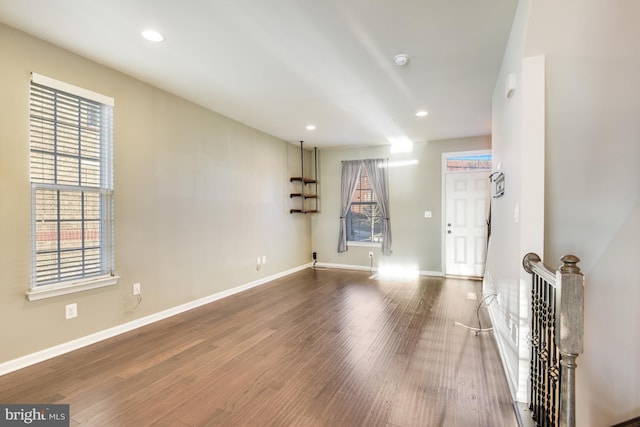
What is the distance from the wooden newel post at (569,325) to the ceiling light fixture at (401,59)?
7.04ft

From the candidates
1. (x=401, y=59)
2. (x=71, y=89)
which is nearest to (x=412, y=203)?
(x=401, y=59)

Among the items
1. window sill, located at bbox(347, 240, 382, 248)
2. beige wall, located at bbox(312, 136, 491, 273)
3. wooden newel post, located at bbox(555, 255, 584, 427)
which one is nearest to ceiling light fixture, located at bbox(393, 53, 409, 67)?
wooden newel post, located at bbox(555, 255, 584, 427)

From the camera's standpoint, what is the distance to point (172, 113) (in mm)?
3549

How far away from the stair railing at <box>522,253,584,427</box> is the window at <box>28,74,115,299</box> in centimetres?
346

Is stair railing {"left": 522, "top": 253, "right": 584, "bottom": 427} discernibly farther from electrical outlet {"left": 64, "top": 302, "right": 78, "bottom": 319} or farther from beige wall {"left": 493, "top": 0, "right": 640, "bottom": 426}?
electrical outlet {"left": 64, "top": 302, "right": 78, "bottom": 319}

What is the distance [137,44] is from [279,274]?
4095 mm

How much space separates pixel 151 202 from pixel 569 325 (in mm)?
3607

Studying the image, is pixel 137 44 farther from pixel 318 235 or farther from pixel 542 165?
pixel 318 235

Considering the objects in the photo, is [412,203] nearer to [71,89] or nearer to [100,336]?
[100,336]

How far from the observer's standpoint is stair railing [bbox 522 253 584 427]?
4.16 ft

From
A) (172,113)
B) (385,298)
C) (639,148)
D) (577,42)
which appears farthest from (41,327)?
(639,148)

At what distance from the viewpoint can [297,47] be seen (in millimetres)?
2541

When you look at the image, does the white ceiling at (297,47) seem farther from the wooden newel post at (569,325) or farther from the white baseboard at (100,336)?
the white baseboard at (100,336)

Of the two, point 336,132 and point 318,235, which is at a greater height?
point 336,132
